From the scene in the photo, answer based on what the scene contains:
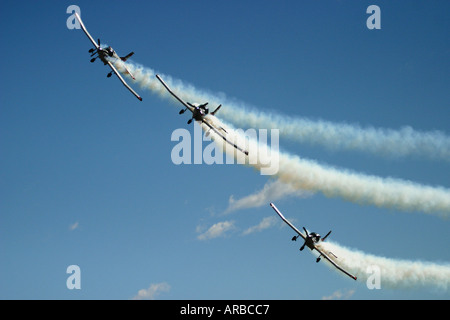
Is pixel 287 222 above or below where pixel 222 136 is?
below

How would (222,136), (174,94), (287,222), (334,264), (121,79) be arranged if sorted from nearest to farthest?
(222,136) → (174,94) → (121,79) → (334,264) → (287,222)

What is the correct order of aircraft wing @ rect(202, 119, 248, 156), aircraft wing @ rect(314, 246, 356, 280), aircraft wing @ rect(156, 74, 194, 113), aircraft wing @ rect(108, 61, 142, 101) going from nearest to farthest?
aircraft wing @ rect(156, 74, 194, 113) < aircraft wing @ rect(202, 119, 248, 156) < aircraft wing @ rect(108, 61, 142, 101) < aircraft wing @ rect(314, 246, 356, 280)

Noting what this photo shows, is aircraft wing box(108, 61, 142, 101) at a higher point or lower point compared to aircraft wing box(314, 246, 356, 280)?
higher

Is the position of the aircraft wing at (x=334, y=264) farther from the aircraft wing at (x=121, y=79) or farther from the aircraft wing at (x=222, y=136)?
the aircraft wing at (x=121, y=79)

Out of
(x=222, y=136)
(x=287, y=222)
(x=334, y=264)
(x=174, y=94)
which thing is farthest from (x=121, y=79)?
(x=334, y=264)

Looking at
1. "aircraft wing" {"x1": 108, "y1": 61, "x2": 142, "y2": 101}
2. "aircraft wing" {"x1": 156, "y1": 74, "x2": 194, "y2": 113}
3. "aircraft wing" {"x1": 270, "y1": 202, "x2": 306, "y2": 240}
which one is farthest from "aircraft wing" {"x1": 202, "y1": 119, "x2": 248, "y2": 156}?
"aircraft wing" {"x1": 270, "y1": 202, "x2": 306, "y2": 240}

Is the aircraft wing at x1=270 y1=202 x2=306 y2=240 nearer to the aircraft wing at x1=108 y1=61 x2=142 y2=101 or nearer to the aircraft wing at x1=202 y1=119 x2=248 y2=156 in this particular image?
the aircraft wing at x1=202 y1=119 x2=248 y2=156

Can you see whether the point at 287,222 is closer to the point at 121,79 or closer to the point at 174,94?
the point at 174,94
